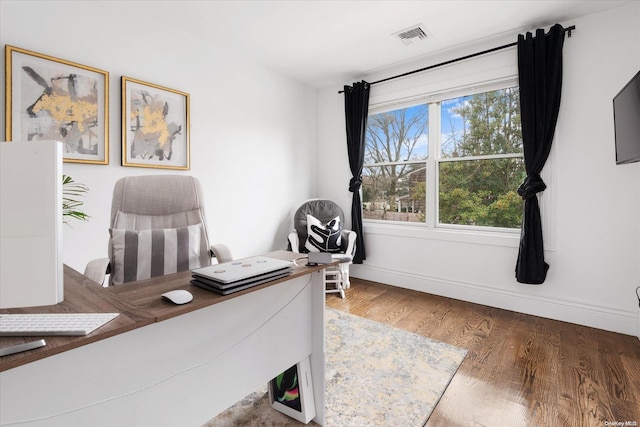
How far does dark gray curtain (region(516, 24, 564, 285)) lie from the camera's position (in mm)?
2541

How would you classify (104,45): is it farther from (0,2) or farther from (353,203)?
(353,203)

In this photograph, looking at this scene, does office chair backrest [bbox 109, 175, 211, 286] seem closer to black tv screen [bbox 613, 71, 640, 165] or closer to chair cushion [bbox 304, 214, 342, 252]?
chair cushion [bbox 304, 214, 342, 252]

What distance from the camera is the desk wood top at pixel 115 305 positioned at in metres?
0.63

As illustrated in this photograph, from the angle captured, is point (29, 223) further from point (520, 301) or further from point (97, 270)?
point (520, 301)

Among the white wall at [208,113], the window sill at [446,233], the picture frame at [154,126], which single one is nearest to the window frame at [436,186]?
the window sill at [446,233]

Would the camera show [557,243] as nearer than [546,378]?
No

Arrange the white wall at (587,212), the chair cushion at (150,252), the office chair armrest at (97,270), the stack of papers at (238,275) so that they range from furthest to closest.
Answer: the white wall at (587,212) < the chair cushion at (150,252) < the office chair armrest at (97,270) < the stack of papers at (238,275)

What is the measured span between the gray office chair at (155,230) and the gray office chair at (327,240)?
164cm

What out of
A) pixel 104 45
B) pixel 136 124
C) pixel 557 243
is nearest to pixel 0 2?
pixel 104 45

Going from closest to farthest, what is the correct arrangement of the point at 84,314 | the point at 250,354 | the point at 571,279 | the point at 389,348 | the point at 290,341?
1. the point at 84,314
2. the point at 250,354
3. the point at 290,341
4. the point at 389,348
5. the point at 571,279

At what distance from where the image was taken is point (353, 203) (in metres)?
3.81

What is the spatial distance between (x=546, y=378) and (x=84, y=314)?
2.31m

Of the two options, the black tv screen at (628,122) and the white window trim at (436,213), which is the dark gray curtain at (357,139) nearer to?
the white window trim at (436,213)

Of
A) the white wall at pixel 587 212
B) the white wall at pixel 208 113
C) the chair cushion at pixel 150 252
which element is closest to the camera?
the chair cushion at pixel 150 252
